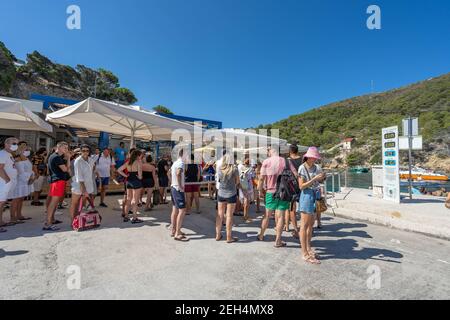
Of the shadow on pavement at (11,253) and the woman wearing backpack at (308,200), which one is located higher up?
the woman wearing backpack at (308,200)

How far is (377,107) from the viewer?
8662 centimetres

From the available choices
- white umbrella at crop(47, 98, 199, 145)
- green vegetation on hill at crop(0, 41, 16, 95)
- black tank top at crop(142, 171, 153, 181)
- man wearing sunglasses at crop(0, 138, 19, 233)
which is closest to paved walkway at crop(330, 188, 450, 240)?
white umbrella at crop(47, 98, 199, 145)

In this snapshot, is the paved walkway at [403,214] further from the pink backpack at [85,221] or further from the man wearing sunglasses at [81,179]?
the man wearing sunglasses at [81,179]

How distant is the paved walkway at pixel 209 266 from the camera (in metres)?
2.40

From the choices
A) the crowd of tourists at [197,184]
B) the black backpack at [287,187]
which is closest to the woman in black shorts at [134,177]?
the crowd of tourists at [197,184]

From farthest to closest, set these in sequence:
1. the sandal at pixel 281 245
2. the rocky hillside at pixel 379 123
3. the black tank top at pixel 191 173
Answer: the rocky hillside at pixel 379 123, the black tank top at pixel 191 173, the sandal at pixel 281 245

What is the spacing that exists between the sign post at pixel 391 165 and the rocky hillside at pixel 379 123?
57394mm

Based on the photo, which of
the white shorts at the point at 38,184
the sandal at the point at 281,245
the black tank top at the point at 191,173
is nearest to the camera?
the sandal at the point at 281,245

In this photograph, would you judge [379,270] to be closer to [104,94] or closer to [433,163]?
[104,94]

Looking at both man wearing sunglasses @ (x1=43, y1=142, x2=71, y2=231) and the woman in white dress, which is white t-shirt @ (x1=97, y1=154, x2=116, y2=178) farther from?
man wearing sunglasses @ (x1=43, y1=142, x2=71, y2=231)

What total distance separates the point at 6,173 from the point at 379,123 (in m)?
93.8

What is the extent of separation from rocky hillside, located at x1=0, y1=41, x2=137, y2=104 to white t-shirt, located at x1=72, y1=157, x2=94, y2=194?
33102 millimetres

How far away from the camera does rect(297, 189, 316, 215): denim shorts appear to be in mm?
3184

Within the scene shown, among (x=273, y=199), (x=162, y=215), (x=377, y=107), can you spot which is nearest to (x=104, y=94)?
(x=162, y=215)
